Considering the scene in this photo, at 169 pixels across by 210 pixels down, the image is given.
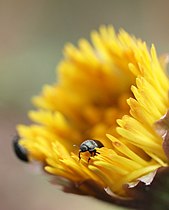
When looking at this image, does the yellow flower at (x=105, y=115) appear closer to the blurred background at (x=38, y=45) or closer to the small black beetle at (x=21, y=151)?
the small black beetle at (x=21, y=151)

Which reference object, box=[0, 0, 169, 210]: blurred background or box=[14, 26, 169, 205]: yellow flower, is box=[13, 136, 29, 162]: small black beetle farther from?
box=[0, 0, 169, 210]: blurred background

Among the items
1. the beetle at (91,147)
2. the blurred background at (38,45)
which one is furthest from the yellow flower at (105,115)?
the blurred background at (38,45)

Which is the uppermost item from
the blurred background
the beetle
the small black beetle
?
the blurred background

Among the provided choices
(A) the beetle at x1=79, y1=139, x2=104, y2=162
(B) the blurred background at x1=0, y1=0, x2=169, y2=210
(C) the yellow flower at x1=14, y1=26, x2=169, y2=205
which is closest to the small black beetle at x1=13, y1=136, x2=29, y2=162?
(C) the yellow flower at x1=14, y1=26, x2=169, y2=205

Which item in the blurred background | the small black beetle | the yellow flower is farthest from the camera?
the blurred background

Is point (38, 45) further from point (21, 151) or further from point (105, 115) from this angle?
point (21, 151)

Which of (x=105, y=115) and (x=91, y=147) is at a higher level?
(x=105, y=115)

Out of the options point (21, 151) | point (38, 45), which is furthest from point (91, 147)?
point (38, 45)
